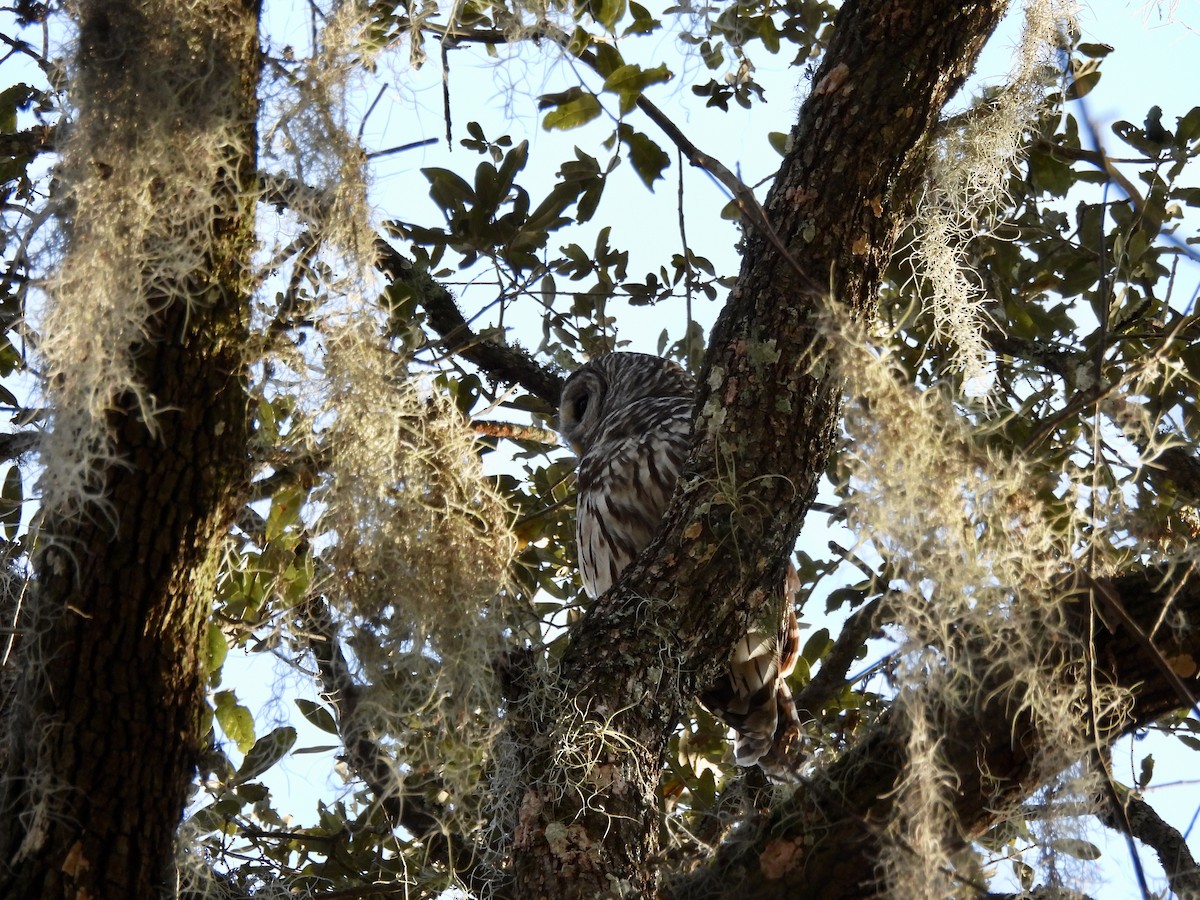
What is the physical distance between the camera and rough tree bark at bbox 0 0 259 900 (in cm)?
165

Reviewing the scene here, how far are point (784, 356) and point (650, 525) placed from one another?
116 centimetres

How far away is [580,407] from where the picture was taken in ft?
13.5

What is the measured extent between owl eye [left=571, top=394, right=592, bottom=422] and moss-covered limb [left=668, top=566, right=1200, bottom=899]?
2159mm

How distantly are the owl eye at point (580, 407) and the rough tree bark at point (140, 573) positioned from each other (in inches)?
91.4

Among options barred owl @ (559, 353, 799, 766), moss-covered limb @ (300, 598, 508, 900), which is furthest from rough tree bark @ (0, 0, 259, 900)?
barred owl @ (559, 353, 799, 766)

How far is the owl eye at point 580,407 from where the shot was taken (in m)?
4.05

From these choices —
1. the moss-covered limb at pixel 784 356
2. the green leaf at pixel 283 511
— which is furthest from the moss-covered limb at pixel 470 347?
the moss-covered limb at pixel 784 356

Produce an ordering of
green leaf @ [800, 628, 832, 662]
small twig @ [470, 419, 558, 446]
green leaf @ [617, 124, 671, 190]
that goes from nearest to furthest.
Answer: green leaf @ [617, 124, 671, 190], green leaf @ [800, 628, 832, 662], small twig @ [470, 419, 558, 446]

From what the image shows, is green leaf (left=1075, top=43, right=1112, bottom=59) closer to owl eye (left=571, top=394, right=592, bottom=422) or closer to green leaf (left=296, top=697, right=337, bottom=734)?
owl eye (left=571, top=394, right=592, bottom=422)

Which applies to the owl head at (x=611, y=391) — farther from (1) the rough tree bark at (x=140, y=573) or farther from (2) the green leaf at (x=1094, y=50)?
(1) the rough tree bark at (x=140, y=573)

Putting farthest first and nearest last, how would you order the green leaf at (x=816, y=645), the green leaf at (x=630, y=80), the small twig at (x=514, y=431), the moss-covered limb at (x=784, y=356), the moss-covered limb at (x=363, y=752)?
the small twig at (x=514, y=431)
the green leaf at (x=816, y=645)
the green leaf at (x=630, y=80)
the moss-covered limb at (x=784, y=356)
the moss-covered limb at (x=363, y=752)

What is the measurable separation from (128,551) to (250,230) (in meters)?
0.48

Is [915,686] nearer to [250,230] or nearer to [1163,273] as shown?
[250,230]

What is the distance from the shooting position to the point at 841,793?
195cm
